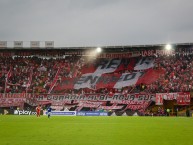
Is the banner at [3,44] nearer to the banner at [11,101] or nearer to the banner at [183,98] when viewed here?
the banner at [11,101]

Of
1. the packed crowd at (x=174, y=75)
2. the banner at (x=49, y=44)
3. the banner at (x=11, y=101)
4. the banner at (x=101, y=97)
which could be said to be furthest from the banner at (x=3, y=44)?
the packed crowd at (x=174, y=75)

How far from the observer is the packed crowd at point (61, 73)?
7281 cm

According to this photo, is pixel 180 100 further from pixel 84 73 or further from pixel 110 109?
pixel 84 73

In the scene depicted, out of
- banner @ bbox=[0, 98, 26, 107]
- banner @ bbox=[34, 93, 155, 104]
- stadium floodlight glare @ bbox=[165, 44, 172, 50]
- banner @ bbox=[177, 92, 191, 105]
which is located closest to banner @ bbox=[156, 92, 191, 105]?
banner @ bbox=[177, 92, 191, 105]

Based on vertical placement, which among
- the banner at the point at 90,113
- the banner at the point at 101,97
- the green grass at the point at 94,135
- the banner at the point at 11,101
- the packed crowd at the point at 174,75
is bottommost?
the banner at the point at 90,113

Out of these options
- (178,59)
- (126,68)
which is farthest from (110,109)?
(178,59)

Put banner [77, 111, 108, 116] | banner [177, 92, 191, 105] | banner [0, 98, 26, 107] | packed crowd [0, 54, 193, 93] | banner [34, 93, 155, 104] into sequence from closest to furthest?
banner [177, 92, 191, 105] < banner [77, 111, 108, 116] < banner [34, 93, 155, 104] < packed crowd [0, 54, 193, 93] < banner [0, 98, 26, 107]

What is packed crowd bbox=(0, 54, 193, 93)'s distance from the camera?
239 ft

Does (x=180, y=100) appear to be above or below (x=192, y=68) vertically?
below

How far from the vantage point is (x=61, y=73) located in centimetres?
8119

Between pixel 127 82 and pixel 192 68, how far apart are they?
13615mm

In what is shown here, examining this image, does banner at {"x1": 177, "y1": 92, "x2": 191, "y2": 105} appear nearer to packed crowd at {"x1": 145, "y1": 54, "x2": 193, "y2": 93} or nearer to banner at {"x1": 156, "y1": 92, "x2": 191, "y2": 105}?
banner at {"x1": 156, "y1": 92, "x2": 191, "y2": 105}

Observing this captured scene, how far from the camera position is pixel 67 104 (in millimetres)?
74750

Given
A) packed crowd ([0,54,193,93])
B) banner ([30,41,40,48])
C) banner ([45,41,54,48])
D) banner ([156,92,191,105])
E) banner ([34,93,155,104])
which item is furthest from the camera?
banner ([45,41,54,48])
